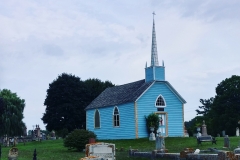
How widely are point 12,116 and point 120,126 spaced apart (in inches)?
750

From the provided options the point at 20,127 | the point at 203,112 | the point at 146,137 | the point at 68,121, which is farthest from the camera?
the point at 203,112

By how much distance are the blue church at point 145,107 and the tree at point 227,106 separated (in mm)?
23181

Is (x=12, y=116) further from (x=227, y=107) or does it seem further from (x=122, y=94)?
(x=227, y=107)

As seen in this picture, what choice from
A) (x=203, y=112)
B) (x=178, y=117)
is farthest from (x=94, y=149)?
(x=203, y=112)

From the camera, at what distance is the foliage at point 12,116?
58.3 m

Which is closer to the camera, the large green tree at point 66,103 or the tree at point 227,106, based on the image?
the large green tree at point 66,103

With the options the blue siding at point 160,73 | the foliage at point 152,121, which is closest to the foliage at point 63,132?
the foliage at point 152,121

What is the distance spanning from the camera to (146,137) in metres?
44.6

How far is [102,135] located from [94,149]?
28.4 metres

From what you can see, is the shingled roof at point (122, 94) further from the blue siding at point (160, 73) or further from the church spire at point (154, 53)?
the church spire at point (154, 53)

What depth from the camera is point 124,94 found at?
157 ft

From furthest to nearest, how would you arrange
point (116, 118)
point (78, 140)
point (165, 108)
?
point (116, 118) → point (165, 108) → point (78, 140)

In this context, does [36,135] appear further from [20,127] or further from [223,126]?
[223,126]

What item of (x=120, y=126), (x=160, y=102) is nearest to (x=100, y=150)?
(x=160, y=102)
